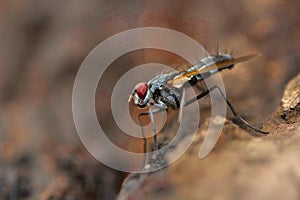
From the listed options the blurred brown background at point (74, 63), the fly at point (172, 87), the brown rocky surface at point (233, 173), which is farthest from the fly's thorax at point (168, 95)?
the brown rocky surface at point (233, 173)

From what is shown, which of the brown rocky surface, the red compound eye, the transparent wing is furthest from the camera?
the red compound eye

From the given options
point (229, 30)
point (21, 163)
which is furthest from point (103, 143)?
point (229, 30)

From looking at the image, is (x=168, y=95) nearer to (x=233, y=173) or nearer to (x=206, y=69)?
(x=206, y=69)

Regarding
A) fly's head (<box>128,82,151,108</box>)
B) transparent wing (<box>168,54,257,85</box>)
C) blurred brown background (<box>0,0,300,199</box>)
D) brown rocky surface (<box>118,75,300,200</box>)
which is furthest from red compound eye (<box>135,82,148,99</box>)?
brown rocky surface (<box>118,75,300,200</box>)

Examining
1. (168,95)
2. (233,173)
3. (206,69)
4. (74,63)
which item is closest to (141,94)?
(168,95)

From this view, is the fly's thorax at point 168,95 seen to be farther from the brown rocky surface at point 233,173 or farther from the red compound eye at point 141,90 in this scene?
the brown rocky surface at point 233,173

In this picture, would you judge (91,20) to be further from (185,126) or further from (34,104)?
(185,126)

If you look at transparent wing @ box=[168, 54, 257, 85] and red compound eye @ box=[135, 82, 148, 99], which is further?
red compound eye @ box=[135, 82, 148, 99]

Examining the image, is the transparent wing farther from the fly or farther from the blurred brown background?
the blurred brown background
